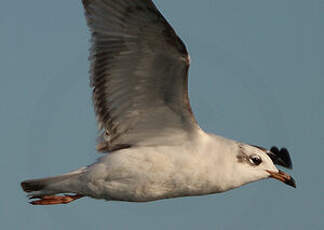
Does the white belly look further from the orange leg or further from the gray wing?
the orange leg

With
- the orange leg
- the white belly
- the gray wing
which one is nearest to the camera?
the gray wing

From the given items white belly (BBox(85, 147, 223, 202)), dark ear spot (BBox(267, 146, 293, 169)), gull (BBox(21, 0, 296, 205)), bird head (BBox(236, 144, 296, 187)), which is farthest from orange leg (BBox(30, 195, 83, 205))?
dark ear spot (BBox(267, 146, 293, 169))

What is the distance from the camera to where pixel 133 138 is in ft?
37.9

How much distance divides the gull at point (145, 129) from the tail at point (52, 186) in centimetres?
2

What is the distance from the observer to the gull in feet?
34.4

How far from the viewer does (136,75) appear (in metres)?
10.9

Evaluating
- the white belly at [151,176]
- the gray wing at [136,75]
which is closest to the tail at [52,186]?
the white belly at [151,176]

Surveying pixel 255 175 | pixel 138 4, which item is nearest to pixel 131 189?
pixel 255 175

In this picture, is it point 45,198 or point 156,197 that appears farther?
point 45,198

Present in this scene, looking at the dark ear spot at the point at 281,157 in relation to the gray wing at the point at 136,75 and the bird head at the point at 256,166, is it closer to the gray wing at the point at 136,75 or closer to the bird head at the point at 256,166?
the bird head at the point at 256,166

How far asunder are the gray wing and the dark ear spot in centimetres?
240

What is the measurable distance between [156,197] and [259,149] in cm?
220

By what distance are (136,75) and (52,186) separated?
2.48 meters

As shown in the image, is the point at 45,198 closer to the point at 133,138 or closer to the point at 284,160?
the point at 133,138
